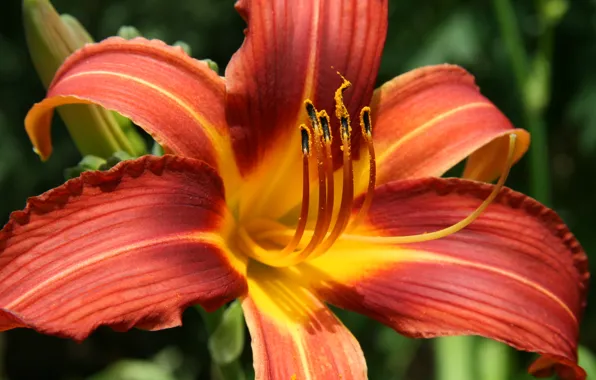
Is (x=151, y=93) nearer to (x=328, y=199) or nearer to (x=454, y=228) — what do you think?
(x=328, y=199)

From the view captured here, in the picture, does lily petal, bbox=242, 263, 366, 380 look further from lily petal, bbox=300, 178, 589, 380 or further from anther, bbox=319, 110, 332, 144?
anther, bbox=319, 110, 332, 144

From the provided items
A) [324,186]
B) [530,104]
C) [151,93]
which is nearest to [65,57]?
[151,93]

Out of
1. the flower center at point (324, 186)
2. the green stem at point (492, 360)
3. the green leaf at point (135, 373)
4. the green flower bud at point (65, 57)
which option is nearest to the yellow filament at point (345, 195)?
the flower center at point (324, 186)

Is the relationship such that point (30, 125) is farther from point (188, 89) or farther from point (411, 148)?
point (411, 148)

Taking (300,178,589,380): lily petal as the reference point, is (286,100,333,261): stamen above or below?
above

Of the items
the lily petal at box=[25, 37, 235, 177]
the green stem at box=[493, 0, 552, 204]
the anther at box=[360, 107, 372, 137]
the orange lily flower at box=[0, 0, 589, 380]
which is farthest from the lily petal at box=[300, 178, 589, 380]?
the green stem at box=[493, 0, 552, 204]

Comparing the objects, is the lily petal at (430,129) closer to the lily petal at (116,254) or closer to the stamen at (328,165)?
the stamen at (328,165)

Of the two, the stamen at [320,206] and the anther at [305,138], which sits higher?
the anther at [305,138]
